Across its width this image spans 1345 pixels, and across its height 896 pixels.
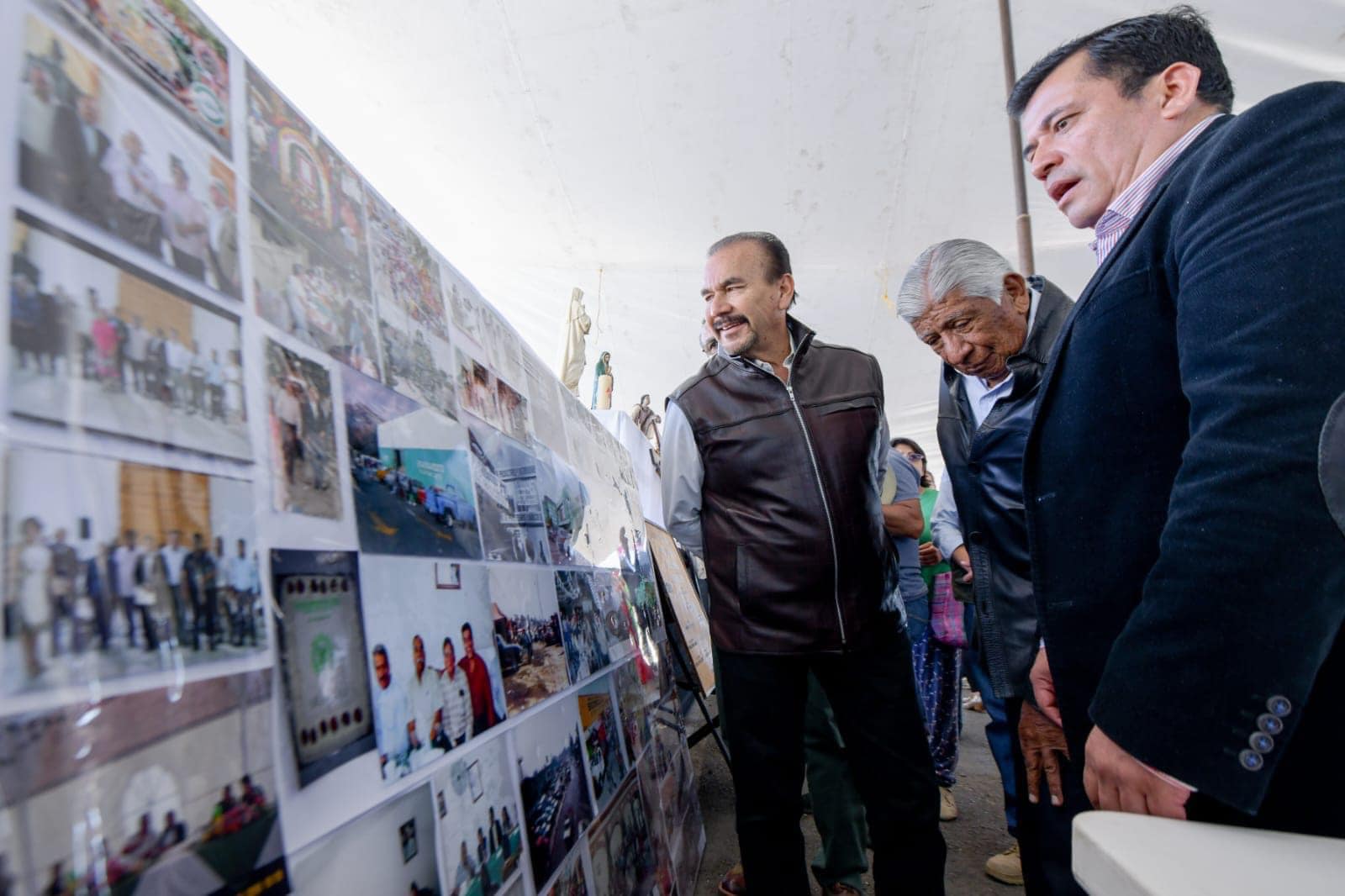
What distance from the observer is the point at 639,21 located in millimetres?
2930

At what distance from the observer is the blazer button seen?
41 cm

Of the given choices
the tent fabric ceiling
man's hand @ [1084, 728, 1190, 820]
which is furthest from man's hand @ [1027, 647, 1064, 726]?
the tent fabric ceiling

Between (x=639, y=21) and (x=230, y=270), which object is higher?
(x=639, y=21)

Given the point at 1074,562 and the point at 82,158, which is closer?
the point at 82,158

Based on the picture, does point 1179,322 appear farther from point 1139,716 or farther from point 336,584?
point 336,584

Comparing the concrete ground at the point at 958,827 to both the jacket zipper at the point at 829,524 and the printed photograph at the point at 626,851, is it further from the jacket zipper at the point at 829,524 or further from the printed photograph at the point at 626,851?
the jacket zipper at the point at 829,524

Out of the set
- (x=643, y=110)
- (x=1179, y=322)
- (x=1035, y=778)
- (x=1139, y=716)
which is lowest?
(x=1035, y=778)

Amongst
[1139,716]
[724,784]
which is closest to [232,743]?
[1139,716]

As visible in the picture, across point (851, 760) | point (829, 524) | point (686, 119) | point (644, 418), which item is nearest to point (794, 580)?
point (829, 524)

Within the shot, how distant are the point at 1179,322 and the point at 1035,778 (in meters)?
0.88

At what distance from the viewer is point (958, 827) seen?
1.89 metres

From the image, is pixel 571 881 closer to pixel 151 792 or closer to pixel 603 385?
pixel 151 792

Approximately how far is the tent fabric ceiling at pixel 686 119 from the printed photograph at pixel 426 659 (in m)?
3.16

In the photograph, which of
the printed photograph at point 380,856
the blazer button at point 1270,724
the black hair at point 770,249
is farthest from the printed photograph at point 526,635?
the black hair at point 770,249
